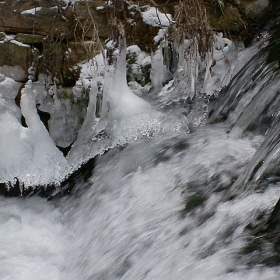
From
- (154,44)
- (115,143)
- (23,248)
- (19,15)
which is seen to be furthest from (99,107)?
(23,248)

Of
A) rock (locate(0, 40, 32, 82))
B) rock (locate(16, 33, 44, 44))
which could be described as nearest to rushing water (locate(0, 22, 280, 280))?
rock (locate(0, 40, 32, 82))

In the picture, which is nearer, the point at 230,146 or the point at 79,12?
the point at 230,146

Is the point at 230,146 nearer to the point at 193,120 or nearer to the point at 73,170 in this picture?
the point at 193,120

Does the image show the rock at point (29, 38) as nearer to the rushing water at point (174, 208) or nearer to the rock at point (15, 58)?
the rock at point (15, 58)

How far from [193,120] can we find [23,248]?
4.16ft

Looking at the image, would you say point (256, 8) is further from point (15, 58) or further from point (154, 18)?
point (15, 58)

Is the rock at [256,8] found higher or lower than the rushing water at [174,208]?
higher

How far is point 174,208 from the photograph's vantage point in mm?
2184

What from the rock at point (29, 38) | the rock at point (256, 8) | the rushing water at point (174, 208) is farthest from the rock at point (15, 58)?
the rock at point (256, 8)

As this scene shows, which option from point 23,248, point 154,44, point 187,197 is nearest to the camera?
point 187,197

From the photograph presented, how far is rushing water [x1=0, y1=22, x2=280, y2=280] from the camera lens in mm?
1689

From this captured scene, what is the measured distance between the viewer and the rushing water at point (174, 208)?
1.69m

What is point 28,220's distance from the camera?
2982mm

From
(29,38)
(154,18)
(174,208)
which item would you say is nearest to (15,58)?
(29,38)
